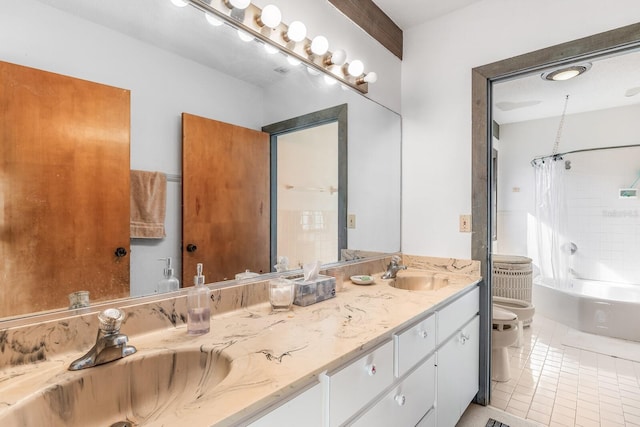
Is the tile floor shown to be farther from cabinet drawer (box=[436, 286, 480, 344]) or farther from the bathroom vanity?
the bathroom vanity

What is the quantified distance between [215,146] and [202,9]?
0.48 metres

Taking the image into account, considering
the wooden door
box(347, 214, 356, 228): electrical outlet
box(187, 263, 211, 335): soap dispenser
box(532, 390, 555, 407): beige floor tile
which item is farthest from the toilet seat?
box(187, 263, 211, 335): soap dispenser

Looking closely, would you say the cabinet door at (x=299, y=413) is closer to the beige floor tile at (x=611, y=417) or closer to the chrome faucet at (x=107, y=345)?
the chrome faucet at (x=107, y=345)

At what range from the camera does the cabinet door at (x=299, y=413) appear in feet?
2.15

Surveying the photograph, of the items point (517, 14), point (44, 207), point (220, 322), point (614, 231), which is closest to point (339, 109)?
point (517, 14)

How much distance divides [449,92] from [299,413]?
2007mm

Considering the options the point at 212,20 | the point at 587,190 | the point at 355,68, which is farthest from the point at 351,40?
the point at 587,190

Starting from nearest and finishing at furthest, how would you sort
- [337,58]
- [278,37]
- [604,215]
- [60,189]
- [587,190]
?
[60,189] < [278,37] < [337,58] < [604,215] < [587,190]

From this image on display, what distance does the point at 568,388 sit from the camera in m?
2.12

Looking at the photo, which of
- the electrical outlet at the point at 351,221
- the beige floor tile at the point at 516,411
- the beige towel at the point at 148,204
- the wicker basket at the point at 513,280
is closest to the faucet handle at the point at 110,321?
the beige towel at the point at 148,204

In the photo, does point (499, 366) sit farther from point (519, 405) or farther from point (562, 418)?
point (562, 418)

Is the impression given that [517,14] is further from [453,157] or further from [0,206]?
[0,206]

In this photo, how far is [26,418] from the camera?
0.61 m

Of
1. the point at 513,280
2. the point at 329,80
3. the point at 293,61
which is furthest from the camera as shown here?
the point at 513,280
